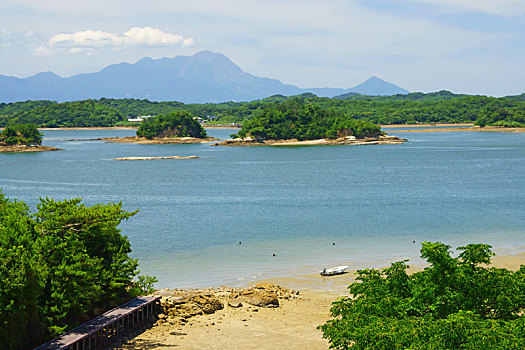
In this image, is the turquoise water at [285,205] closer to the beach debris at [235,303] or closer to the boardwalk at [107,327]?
the beach debris at [235,303]

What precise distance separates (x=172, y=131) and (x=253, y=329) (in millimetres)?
158619

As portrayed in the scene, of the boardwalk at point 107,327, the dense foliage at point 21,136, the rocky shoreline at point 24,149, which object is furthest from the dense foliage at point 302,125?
the boardwalk at point 107,327

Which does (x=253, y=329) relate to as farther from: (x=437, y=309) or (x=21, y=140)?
(x=21, y=140)

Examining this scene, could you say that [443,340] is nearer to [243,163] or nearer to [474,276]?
[474,276]

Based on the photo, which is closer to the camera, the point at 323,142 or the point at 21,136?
the point at 21,136

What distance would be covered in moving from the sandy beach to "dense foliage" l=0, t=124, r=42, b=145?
13003 cm

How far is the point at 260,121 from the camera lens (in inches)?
6570

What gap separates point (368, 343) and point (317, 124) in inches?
6362

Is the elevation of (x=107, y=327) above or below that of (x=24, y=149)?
below

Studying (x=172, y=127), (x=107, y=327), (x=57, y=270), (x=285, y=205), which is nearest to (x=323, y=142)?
(x=172, y=127)

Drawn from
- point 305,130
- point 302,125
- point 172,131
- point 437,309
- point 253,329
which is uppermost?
point 302,125

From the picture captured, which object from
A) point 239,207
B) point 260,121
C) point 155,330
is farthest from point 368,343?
point 260,121

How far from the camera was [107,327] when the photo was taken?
20.3 m

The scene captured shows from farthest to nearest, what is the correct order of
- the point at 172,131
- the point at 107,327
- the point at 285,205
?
the point at 172,131 < the point at 285,205 < the point at 107,327
